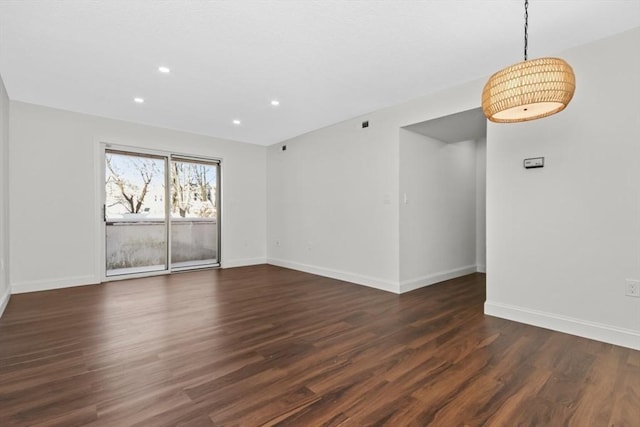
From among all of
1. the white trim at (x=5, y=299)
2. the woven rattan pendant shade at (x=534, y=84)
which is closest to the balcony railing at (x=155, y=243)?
the white trim at (x=5, y=299)

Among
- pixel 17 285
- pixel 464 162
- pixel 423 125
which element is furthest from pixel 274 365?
pixel 464 162

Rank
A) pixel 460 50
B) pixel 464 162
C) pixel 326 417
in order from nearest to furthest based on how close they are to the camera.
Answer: pixel 326 417 < pixel 460 50 < pixel 464 162

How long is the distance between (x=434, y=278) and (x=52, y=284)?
5432 mm

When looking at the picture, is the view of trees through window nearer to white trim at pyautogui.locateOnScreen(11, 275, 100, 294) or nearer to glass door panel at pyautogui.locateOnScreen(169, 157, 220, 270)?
glass door panel at pyautogui.locateOnScreen(169, 157, 220, 270)

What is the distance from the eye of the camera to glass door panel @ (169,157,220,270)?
5617 mm

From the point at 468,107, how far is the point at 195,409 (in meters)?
3.62

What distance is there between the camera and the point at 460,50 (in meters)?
2.73

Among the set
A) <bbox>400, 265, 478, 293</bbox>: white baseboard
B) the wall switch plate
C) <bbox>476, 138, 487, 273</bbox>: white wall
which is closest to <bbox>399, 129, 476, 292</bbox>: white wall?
<bbox>400, 265, 478, 293</bbox>: white baseboard

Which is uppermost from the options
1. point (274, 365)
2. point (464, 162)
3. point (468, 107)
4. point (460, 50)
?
point (460, 50)

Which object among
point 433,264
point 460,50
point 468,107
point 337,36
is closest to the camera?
point 337,36

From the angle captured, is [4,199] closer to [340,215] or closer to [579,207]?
[340,215]

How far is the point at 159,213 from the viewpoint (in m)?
5.38

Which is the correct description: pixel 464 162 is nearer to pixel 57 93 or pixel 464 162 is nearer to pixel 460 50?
pixel 460 50

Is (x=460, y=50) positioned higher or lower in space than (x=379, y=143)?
higher
